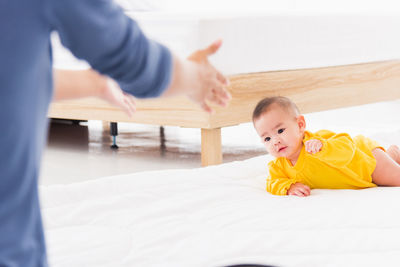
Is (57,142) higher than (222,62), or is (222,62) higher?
(222,62)

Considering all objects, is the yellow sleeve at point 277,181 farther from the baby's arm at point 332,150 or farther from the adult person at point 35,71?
the adult person at point 35,71

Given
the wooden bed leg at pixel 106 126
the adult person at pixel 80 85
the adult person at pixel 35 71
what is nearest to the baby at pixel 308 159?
the adult person at pixel 80 85

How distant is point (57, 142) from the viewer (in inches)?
120

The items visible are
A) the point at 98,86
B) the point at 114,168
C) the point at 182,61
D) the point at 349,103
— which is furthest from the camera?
the point at 349,103

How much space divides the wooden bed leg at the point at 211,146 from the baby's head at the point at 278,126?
584 millimetres

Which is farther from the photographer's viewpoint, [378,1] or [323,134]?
[378,1]

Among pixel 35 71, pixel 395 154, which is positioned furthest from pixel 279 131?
pixel 35 71

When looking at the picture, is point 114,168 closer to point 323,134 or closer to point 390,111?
point 323,134

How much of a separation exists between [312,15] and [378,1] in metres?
1.78

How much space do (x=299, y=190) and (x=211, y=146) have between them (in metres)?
0.67

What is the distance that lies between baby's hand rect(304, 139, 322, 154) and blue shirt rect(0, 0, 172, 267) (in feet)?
2.96

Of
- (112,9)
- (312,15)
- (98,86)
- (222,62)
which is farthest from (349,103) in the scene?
(112,9)

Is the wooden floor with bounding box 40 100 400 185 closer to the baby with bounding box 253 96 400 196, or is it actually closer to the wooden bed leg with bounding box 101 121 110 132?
the wooden bed leg with bounding box 101 121 110 132

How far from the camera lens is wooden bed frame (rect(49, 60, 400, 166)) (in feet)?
6.55
